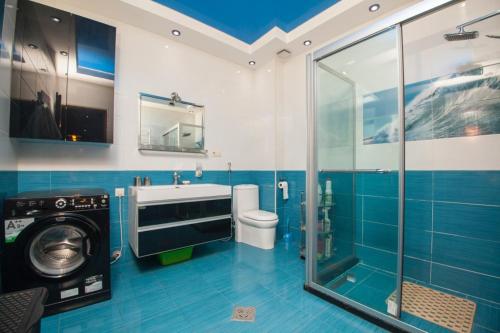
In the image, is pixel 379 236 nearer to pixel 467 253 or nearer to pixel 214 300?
pixel 467 253

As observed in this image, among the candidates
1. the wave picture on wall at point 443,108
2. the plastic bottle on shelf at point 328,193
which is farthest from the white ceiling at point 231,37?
the plastic bottle on shelf at point 328,193

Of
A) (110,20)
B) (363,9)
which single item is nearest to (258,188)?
(363,9)

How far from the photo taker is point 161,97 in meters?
2.59

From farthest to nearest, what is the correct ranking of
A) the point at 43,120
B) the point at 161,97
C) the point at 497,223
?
the point at 161,97
the point at 43,120
the point at 497,223

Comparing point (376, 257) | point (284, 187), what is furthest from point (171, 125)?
point (376, 257)

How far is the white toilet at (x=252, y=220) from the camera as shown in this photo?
2.67 meters

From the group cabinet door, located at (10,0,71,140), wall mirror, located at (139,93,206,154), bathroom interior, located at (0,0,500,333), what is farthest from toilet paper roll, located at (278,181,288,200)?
cabinet door, located at (10,0,71,140)

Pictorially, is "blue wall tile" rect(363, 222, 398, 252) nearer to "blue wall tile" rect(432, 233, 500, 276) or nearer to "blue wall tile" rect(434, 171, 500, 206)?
"blue wall tile" rect(432, 233, 500, 276)

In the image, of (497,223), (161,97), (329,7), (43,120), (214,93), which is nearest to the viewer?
(497,223)

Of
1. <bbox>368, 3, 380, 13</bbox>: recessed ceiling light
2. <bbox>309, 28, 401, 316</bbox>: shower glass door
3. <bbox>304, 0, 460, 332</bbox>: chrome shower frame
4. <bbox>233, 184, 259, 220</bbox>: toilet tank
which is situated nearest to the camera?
<bbox>304, 0, 460, 332</bbox>: chrome shower frame

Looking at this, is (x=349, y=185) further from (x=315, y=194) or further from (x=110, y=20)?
(x=110, y=20)

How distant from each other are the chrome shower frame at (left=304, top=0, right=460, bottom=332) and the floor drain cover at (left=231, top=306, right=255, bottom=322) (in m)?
0.53

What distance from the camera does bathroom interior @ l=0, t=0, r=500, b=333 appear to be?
1.47m

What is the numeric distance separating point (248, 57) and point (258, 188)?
1916 millimetres
